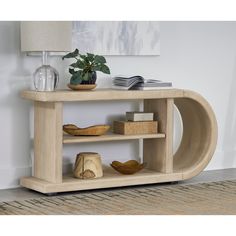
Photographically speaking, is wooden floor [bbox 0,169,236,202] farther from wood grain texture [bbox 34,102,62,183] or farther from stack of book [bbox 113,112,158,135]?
stack of book [bbox 113,112,158,135]

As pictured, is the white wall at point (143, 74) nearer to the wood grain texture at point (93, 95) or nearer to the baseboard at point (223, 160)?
the baseboard at point (223, 160)

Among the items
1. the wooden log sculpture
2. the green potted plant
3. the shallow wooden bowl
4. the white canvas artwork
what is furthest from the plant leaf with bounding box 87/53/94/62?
the wooden log sculpture

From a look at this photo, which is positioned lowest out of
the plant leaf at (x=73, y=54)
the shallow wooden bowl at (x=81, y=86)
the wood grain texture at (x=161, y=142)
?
the wood grain texture at (x=161, y=142)

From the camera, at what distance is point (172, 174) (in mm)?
3893

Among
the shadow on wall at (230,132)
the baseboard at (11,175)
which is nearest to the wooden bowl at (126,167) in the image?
the baseboard at (11,175)

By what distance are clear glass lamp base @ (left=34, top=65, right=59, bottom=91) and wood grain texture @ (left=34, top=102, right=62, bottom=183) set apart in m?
0.11

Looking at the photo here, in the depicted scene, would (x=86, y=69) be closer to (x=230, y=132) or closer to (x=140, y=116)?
(x=140, y=116)

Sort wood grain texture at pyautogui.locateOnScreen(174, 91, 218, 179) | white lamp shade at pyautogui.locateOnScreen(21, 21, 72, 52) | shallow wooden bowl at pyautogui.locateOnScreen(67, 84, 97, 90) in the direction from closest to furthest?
white lamp shade at pyautogui.locateOnScreen(21, 21, 72, 52)
shallow wooden bowl at pyautogui.locateOnScreen(67, 84, 97, 90)
wood grain texture at pyautogui.locateOnScreen(174, 91, 218, 179)

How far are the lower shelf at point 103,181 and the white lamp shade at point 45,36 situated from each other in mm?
834

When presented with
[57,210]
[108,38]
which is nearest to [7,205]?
[57,210]

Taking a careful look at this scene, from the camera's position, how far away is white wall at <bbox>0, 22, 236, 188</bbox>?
3734 millimetres

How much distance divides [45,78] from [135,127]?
0.72 meters

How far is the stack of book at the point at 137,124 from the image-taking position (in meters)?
3.81
